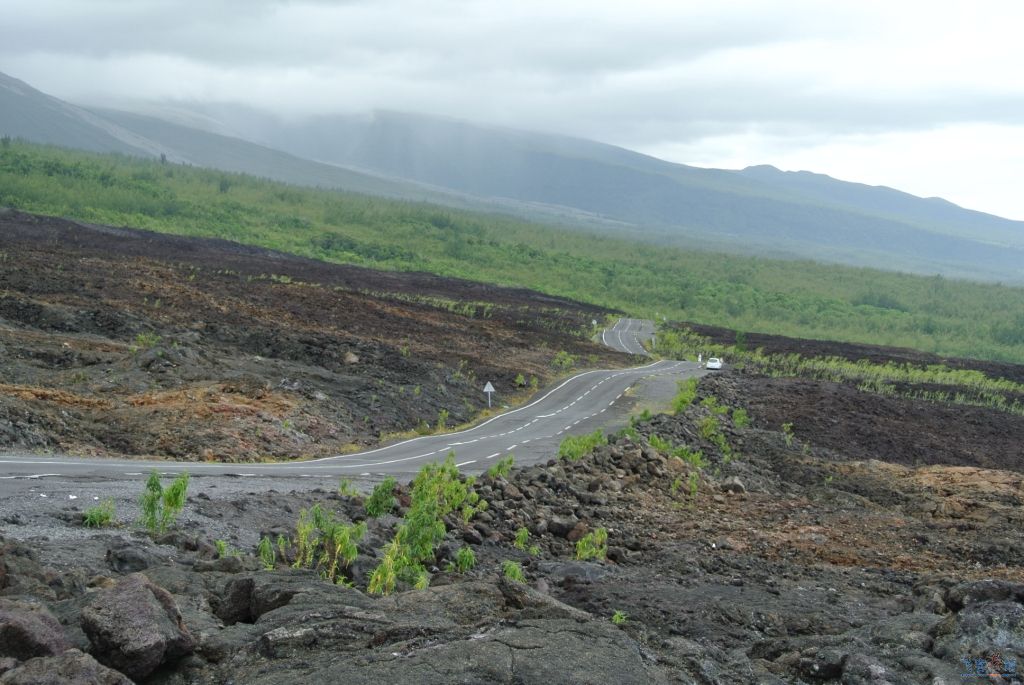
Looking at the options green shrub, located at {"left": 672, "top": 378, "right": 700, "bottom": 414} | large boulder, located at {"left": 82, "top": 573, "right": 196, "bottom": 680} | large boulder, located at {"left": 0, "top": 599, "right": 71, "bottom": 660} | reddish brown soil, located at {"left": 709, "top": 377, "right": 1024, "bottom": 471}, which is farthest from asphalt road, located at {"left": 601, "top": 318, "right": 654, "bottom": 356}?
large boulder, located at {"left": 0, "top": 599, "right": 71, "bottom": 660}

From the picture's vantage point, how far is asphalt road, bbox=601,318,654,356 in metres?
67.5

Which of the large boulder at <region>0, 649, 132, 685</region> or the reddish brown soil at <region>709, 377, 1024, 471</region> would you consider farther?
the reddish brown soil at <region>709, 377, 1024, 471</region>

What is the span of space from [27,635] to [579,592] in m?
6.89

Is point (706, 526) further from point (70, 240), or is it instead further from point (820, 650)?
point (70, 240)

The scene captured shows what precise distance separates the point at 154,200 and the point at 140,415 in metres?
98.1

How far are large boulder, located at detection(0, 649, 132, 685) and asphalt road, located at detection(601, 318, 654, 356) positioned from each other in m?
58.5

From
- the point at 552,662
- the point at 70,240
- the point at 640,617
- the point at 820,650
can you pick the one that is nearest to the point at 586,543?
the point at 640,617

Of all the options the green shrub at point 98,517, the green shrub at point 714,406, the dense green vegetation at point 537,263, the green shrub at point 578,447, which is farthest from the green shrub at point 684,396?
the dense green vegetation at point 537,263

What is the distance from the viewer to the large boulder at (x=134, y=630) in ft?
23.6

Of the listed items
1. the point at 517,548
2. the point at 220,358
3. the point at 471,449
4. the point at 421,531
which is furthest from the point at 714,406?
the point at 421,531

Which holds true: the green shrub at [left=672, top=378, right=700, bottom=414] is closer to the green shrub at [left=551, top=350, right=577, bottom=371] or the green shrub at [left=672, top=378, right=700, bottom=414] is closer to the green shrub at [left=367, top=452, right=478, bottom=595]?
the green shrub at [left=551, top=350, right=577, bottom=371]

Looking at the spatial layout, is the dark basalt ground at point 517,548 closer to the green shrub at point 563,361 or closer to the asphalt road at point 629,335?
the green shrub at point 563,361

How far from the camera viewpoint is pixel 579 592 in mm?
12312

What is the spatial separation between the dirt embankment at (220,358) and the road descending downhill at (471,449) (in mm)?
1749
